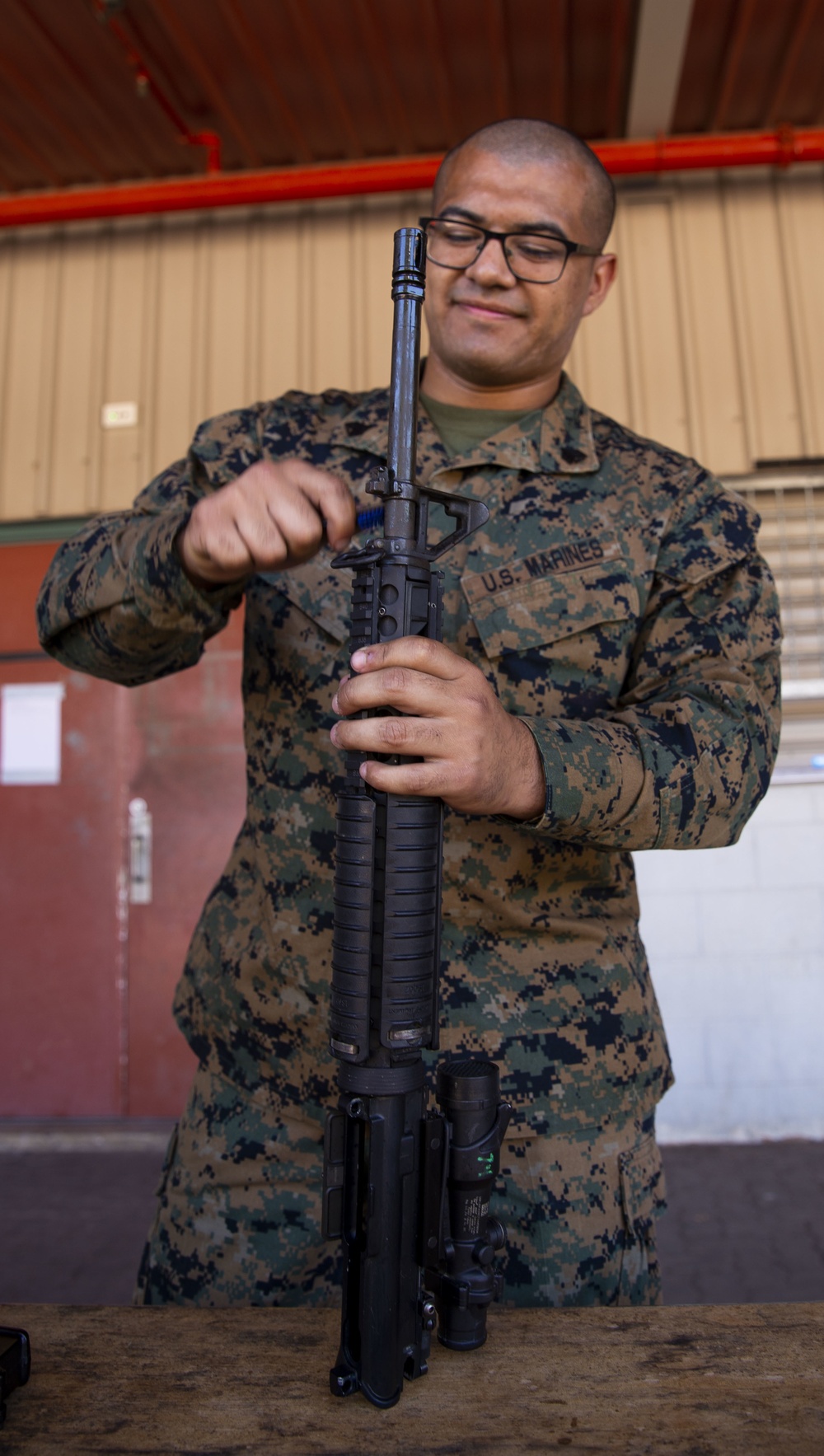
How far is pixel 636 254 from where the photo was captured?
3.73 m

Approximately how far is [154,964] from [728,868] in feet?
7.18

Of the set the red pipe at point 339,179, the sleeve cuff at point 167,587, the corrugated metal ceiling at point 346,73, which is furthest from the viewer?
the red pipe at point 339,179

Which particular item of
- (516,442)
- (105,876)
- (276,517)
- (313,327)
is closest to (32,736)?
(105,876)

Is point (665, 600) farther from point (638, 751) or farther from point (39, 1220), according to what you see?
point (39, 1220)

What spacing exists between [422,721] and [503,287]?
80 centimetres

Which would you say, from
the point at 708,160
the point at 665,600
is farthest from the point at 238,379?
the point at 665,600

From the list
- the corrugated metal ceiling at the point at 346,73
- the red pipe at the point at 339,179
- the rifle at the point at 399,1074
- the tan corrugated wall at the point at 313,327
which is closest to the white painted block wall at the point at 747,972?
the tan corrugated wall at the point at 313,327

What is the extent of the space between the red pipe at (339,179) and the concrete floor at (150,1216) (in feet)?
11.3

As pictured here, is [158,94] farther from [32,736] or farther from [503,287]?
[503,287]

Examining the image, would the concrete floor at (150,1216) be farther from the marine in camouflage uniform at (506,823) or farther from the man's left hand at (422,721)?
the man's left hand at (422,721)

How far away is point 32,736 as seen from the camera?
3.90 m

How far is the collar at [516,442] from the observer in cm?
141

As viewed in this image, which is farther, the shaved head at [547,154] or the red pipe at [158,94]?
the red pipe at [158,94]

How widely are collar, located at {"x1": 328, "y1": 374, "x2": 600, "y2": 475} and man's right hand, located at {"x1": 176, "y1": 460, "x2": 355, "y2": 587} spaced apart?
43 centimetres
